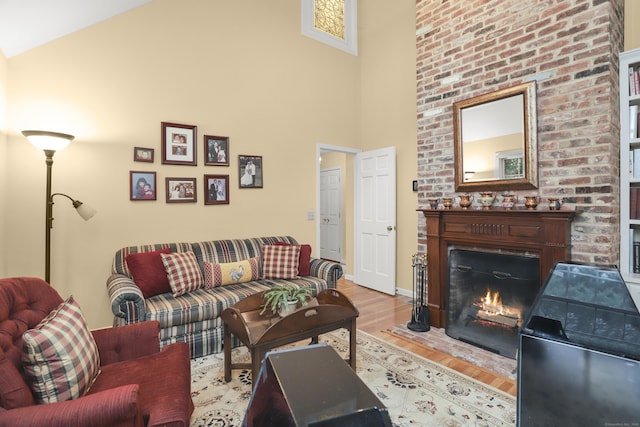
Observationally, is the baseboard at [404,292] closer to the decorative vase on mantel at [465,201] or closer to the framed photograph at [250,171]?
the decorative vase on mantel at [465,201]

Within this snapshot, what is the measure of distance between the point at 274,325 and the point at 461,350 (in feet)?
5.93

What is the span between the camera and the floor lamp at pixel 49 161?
260cm

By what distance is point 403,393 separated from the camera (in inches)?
87.5

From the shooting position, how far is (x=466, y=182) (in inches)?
133

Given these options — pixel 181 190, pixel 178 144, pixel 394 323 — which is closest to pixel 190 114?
pixel 178 144

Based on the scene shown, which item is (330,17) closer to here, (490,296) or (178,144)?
(178,144)

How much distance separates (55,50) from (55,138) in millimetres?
1021

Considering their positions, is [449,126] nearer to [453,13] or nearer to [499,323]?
[453,13]

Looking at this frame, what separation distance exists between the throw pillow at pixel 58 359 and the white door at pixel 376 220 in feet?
12.3

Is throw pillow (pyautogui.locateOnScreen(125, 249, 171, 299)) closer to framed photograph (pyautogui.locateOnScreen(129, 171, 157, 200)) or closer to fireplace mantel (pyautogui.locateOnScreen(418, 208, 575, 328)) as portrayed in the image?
framed photograph (pyautogui.locateOnScreen(129, 171, 157, 200))

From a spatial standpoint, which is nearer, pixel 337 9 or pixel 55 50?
pixel 55 50

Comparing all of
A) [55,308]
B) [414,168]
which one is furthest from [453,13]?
[55,308]

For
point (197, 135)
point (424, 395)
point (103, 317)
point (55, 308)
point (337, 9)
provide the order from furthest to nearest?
point (337, 9)
point (197, 135)
point (103, 317)
point (424, 395)
point (55, 308)

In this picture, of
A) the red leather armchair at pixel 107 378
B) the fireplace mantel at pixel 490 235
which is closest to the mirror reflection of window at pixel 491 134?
the fireplace mantel at pixel 490 235
